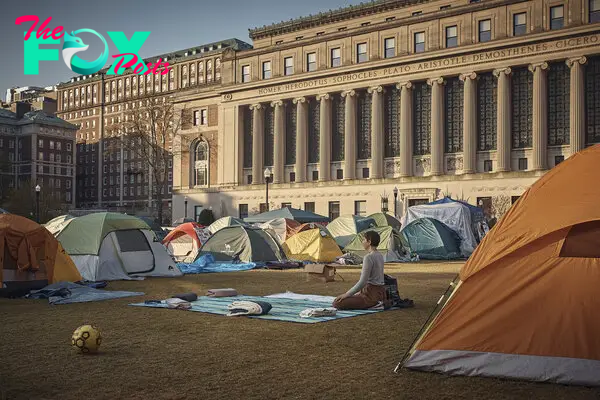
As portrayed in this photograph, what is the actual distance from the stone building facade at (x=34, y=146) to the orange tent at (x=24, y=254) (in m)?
94.3

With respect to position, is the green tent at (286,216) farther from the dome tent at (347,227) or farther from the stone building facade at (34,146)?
the stone building facade at (34,146)

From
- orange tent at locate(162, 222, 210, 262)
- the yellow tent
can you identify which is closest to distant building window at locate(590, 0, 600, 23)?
the yellow tent

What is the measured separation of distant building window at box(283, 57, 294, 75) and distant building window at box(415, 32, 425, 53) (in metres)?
14.3

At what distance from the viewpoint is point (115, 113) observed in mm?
116562

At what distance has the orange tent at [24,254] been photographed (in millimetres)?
14742

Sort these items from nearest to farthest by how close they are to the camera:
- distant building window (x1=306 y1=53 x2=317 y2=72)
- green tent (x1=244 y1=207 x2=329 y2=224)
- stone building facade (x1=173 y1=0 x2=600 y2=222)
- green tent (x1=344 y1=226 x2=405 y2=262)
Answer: green tent (x1=344 y1=226 x2=405 y2=262) → green tent (x1=244 y1=207 x2=329 y2=224) → stone building facade (x1=173 y1=0 x2=600 y2=222) → distant building window (x1=306 y1=53 x2=317 y2=72)

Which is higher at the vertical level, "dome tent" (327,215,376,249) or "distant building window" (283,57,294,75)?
"distant building window" (283,57,294,75)

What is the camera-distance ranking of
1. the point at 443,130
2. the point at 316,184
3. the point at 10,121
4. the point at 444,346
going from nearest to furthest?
the point at 444,346 < the point at 443,130 < the point at 316,184 < the point at 10,121

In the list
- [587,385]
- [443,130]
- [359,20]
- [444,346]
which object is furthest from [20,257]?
[359,20]

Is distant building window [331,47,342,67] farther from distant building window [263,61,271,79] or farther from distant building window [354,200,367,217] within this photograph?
distant building window [354,200,367,217]

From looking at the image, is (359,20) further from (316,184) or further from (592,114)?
(592,114)

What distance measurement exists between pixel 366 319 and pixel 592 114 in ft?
159

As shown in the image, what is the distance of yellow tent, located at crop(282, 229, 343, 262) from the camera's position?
96.6 ft

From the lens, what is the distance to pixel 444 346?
677 cm
